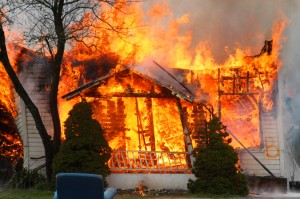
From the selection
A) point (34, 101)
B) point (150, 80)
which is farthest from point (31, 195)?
point (150, 80)

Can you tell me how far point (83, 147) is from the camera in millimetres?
13664

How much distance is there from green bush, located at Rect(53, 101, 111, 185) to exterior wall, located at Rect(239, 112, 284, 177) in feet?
16.4

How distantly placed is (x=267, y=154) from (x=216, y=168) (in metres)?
3.39

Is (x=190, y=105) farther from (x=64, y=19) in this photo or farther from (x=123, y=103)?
(x=64, y=19)

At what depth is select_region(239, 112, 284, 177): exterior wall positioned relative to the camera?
15.6 m

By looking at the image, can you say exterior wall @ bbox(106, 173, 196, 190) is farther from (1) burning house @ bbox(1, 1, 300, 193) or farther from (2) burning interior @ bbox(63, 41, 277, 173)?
(2) burning interior @ bbox(63, 41, 277, 173)

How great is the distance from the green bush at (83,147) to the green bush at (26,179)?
2167 mm

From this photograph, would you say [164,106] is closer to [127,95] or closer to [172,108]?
[172,108]

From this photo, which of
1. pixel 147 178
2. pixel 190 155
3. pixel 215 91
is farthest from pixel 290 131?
pixel 147 178

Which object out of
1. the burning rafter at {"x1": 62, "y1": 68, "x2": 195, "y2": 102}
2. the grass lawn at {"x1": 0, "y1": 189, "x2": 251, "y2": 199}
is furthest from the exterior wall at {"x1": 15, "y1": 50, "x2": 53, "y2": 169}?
the grass lawn at {"x1": 0, "y1": 189, "x2": 251, "y2": 199}

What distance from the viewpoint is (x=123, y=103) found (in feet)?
53.1

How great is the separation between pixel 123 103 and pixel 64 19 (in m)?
3.61

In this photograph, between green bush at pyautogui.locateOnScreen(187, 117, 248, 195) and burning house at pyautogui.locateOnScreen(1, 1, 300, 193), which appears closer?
green bush at pyautogui.locateOnScreen(187, 117, 248, 195)

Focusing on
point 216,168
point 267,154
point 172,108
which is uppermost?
point 172,108
